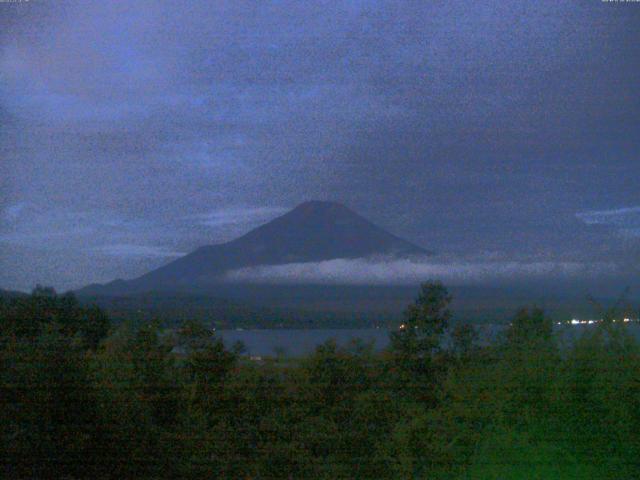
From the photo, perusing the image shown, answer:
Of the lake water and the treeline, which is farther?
the lake water

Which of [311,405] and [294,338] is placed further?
[294,338]

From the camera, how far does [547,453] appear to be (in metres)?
3.81

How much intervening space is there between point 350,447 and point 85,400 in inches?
100

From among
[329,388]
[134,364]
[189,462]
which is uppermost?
[134,364]

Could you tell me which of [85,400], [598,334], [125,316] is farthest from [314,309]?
[598,334]

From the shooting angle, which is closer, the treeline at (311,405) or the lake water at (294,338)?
the treeline at (311,405)

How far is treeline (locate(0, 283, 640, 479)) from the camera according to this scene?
13.1ft

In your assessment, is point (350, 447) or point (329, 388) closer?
point (350, 447)

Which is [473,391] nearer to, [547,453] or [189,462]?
[547,453]

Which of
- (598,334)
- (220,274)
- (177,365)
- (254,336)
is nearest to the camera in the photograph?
(598,334)

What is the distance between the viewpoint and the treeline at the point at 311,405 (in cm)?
398

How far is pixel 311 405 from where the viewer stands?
24.2 feet

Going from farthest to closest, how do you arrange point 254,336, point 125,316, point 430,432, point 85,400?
1. point 254,336
2. point 125,316
3. point 85,400
4. point 430,432

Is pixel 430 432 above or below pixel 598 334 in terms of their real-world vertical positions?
below
